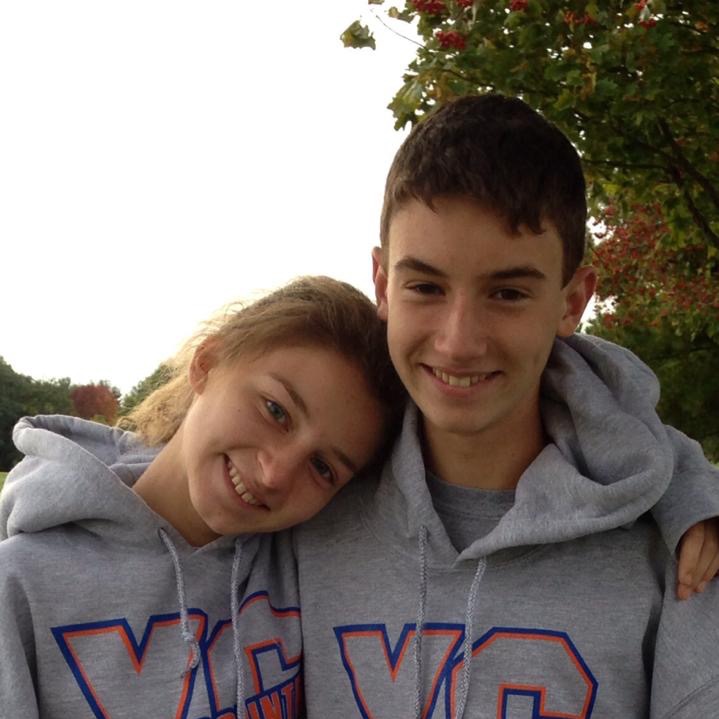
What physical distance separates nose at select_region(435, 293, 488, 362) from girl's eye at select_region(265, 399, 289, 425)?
410 mm

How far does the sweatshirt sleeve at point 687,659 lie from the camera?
1.95m

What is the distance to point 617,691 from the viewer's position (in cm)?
203

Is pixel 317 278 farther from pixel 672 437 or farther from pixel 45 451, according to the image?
pixel 672 437

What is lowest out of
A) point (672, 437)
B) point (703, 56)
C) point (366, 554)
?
point (366, 554)

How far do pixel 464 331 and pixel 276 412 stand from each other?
1.60 ft

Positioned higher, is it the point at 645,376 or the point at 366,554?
the point at 645,376

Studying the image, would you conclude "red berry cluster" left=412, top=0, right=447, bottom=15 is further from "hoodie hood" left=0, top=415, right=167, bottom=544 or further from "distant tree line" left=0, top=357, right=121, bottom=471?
"distant tree line" left=0, top=357, right=121, bottom=471

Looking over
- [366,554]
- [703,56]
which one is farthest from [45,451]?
[703,56]

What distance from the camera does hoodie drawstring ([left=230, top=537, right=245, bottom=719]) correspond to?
6.98 ft

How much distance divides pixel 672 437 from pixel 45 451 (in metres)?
1.41

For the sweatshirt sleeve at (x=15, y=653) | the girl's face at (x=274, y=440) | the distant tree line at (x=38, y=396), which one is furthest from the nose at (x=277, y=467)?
the distant tree line at (x=38, y=396)

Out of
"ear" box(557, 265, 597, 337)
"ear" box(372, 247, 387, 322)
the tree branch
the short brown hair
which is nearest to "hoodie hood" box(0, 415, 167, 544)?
"ear" box(372, 247, 387, 322)

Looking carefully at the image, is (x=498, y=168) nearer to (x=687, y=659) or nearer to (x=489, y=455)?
(x=489, y=455)

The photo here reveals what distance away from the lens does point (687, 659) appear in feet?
6.44
